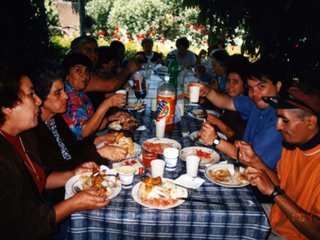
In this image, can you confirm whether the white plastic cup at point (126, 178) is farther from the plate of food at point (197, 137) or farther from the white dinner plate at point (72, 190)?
the plate of food at point (197, 137)

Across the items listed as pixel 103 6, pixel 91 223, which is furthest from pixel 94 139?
pixel 103 6

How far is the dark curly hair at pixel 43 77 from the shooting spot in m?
1.88

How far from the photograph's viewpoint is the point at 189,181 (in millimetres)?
1605

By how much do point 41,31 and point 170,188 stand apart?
498cm

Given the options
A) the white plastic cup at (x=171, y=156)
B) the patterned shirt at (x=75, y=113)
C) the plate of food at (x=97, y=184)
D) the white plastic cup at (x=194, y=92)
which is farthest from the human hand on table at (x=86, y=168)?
the white plastic cup at (x=194, y=92)

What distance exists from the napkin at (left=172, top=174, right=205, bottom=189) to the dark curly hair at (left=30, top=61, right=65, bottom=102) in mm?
1274

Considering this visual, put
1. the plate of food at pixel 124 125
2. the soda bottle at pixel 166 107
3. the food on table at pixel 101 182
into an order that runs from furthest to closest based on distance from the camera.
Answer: the plate of food at pixel 124 125, the soda bottle at pixel 166 107, the food on table at pixel 101 182

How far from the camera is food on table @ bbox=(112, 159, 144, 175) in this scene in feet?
5.51

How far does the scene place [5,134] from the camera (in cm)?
144

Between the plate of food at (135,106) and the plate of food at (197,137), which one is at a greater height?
the plate of food at (135,106)

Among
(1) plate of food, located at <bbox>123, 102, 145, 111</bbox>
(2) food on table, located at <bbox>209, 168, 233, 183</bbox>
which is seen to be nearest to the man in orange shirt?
(2) food on table, located at <bbox>209, 168, 233, 183</bbox>

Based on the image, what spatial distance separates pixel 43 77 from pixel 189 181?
1.41 m

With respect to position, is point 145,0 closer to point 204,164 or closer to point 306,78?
point 306,78

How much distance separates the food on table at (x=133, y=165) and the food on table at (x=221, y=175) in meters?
0.52
